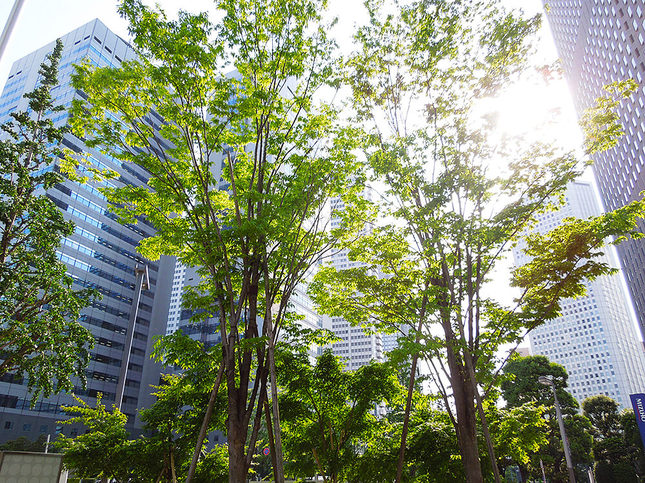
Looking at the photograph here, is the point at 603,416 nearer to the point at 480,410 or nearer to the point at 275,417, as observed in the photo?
the point at 480,410

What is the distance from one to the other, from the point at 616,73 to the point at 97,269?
81342 mm

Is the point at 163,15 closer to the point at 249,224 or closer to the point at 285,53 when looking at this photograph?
the point at 285,53

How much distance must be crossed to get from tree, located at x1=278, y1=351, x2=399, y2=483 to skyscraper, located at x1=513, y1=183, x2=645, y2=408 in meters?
164

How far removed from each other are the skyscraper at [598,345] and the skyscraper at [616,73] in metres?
99.4

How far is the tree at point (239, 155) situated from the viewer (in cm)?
1022

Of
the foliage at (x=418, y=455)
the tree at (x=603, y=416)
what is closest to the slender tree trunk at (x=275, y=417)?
the foliage at (x=418, y=455)

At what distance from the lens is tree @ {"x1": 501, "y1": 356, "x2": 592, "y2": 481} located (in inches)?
1451

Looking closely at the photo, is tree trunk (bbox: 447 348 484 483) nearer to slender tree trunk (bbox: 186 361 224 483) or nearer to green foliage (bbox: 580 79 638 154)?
slender tree trunk (bbox: 186 361 224 483)

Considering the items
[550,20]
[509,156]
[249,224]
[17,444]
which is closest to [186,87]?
[249,224]

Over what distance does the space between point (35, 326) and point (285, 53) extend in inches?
534

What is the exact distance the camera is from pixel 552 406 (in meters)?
37.3

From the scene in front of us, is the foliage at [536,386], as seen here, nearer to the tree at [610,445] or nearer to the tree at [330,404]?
the tree at [610,445]

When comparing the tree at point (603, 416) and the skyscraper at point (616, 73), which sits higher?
the skyscraper at point (616, 73)

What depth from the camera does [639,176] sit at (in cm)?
5041
